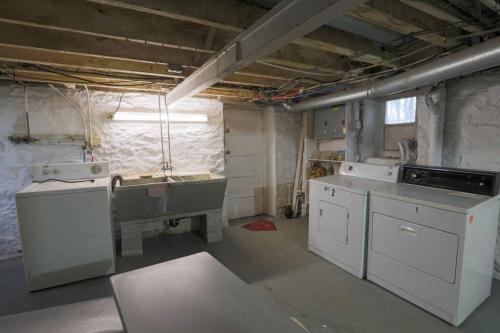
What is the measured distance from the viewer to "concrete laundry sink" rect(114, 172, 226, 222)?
2928 mm

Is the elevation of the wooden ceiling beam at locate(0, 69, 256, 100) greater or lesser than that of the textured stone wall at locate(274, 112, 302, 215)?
greater

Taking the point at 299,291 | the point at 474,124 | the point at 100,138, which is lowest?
the point at 299,291

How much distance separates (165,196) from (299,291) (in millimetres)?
1850

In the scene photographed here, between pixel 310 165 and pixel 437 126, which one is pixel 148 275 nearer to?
pixel 437 126

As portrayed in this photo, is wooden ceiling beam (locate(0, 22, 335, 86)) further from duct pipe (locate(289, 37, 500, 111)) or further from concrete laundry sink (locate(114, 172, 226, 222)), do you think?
concrete laundry sink (locate(114, 172, 226, 222))

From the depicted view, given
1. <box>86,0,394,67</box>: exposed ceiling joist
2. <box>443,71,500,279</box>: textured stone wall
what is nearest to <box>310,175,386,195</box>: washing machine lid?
<box>443,71,500,279</box>: textured stone wall

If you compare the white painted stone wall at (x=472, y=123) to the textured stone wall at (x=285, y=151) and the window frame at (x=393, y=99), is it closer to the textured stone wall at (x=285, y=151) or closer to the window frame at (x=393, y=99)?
the window frame at (x=393, y=99)

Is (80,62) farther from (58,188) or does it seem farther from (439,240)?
(439,240)

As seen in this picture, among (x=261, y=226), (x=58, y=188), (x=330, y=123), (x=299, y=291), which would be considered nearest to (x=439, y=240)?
(x=299, y=291)

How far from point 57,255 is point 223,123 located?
109 inches

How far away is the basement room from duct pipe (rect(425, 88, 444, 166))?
2 cm

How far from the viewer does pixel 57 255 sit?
8.21 ft

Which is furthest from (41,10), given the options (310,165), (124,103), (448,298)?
(310,165)

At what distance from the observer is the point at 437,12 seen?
1.62m
